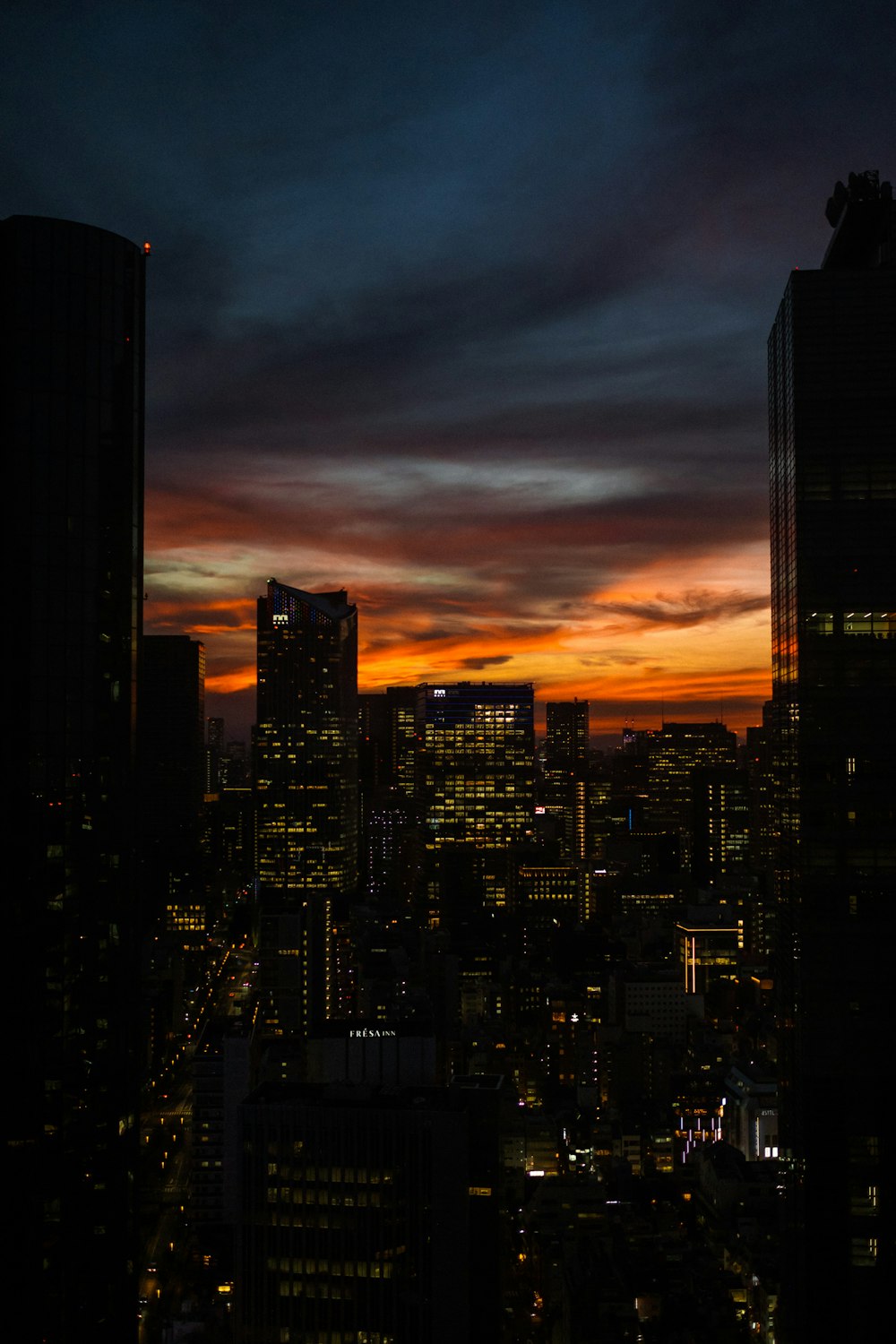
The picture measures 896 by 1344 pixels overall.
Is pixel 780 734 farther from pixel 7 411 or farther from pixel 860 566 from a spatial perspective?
pixel 7 411

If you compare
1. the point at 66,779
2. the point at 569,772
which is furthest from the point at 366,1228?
the point at 569,772

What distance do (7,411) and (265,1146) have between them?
17.7 metres

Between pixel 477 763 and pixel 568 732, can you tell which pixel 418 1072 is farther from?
pixel 568 732

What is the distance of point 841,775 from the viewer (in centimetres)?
2644

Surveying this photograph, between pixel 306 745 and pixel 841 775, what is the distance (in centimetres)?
9275

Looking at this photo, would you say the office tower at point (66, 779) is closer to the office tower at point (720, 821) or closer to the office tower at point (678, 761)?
the office tower at point (720, 821)

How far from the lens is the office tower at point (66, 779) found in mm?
18703

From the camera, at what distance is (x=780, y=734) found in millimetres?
28547

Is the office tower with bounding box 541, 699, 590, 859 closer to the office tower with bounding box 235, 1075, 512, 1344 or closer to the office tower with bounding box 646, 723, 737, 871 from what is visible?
the office tower with bounding box 646, 723, 737, 871

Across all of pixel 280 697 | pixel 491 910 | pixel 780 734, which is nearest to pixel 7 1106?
pixel 780 734

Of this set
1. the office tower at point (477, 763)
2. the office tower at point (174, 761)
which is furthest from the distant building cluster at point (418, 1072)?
the office tower at point (477, 763)

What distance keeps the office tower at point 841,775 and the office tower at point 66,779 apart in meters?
13.8

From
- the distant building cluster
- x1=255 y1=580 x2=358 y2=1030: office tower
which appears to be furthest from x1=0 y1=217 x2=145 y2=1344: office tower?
x1=255 y1=580 x2=358 y2=1030: office tower

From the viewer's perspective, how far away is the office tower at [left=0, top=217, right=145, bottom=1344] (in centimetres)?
1870
